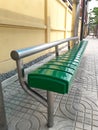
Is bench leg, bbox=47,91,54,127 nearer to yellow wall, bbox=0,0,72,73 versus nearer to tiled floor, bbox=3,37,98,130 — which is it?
tiled floor, bbox=3,37,98,130

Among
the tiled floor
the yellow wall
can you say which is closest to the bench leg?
the tiled floor

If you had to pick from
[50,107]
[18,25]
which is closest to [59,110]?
[50,107]

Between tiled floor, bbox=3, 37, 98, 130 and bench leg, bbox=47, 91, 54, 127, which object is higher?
bench leg, bbox=47, 91, 54, 127

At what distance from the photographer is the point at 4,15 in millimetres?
2752

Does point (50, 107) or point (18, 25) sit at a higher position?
point (18, 25)

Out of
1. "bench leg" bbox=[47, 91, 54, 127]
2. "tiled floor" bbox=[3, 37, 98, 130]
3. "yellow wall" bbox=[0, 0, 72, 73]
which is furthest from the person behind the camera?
"yellow wall" bbox=[0, 0, 72, 73]

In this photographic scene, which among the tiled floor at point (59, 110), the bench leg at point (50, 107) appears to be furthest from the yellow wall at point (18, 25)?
the bench leg at point (50, 107)

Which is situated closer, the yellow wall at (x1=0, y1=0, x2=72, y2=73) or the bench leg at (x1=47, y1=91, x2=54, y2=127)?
the bench leg at (x1=47, y1=91, x2=54, y2=127)

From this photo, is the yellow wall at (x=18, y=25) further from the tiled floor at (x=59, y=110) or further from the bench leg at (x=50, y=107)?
the bench leg at (x=50, y=107)

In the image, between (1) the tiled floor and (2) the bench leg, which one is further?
(1) the tiled floor

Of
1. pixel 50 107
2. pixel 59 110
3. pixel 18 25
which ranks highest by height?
pixel 18 25

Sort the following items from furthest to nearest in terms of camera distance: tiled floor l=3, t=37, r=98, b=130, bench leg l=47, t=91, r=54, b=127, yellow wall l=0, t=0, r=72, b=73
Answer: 1. yellow wall l=0, t=0, r=72, b=73
2. tiled floor l=3, t=37, r=98, b=130
3. bench leg l=47, t=91, r=54, b=127

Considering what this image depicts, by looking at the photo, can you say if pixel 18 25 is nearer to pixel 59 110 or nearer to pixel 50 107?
pixel 59 110

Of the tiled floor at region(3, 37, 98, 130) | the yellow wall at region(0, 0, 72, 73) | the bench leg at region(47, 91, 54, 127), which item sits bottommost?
the tiled floor at region(3, 37, 98, 130)
